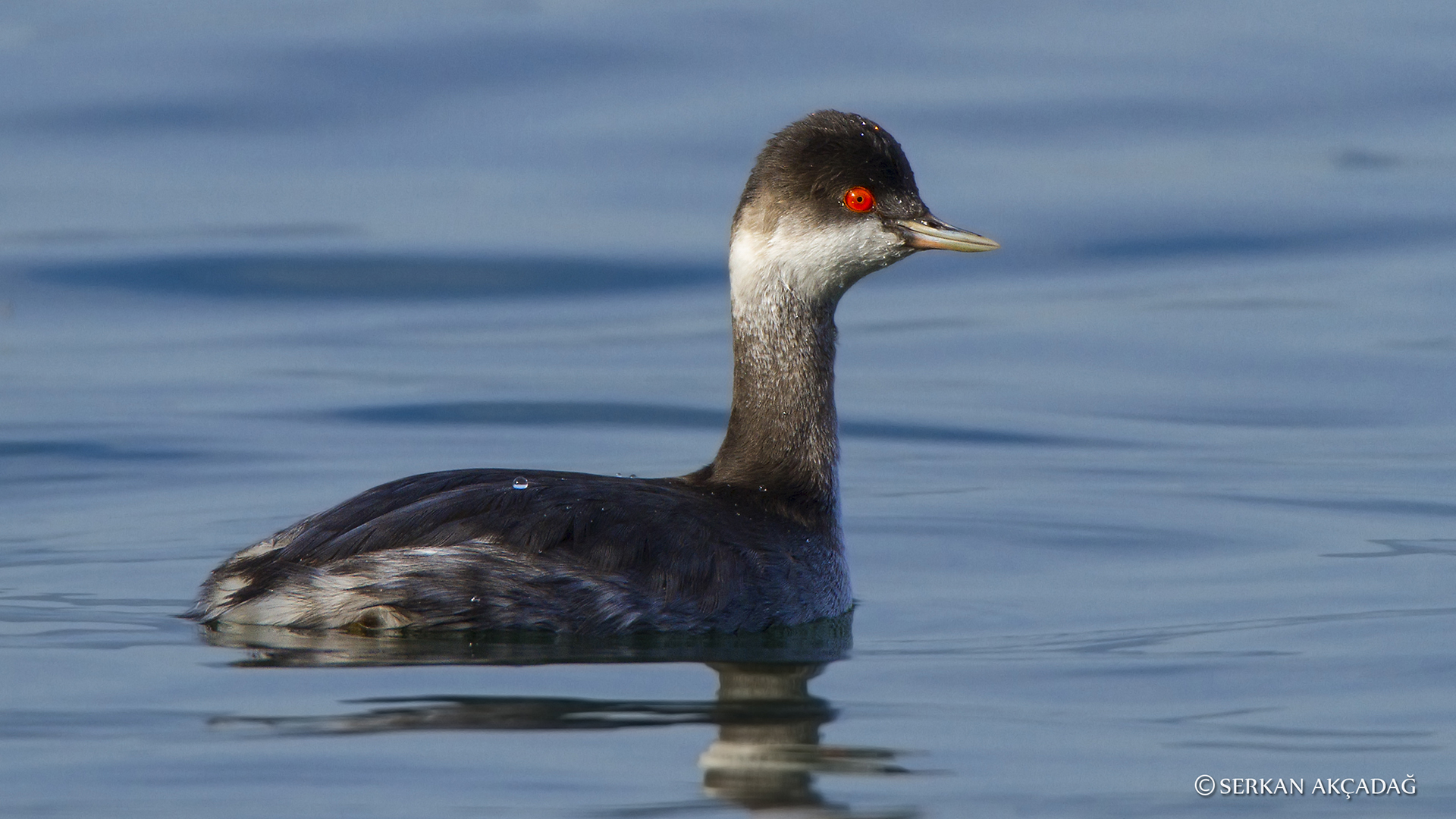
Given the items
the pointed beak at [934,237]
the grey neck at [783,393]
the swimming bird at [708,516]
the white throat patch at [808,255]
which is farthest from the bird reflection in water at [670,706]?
the pointed beak at [934,237]

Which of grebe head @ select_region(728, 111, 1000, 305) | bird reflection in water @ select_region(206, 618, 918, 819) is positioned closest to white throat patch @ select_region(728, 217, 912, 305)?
grebe head @ select_region(728, 111, 1000, 305)

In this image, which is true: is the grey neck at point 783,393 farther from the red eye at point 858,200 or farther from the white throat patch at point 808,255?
the red eye at point 858,200

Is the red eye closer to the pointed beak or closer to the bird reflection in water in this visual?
the pointed beak

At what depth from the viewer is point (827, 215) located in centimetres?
917

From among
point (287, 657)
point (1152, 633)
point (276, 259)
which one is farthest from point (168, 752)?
point (276, 259)

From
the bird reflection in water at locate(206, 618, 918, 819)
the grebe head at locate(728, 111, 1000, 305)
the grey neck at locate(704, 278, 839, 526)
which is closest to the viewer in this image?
the bird reflection in water at locate(206, 618, 918, 819)

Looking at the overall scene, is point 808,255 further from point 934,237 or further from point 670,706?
point 670,706

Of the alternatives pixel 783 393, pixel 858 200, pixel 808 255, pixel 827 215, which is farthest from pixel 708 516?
pixel 858 200

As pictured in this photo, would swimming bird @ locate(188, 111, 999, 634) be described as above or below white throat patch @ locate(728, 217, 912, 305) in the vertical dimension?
below

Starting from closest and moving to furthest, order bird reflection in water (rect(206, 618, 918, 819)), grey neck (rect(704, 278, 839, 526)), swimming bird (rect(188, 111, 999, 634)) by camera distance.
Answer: bird reflection in water (rect(206, 618, 918, 819))
swimming bird (rect(188, 111, 999, 634))
grey neck (rect(704, 278, 839, 526))

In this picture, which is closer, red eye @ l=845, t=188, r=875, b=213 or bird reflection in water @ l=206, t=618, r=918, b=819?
bird reflection in water @ l=206, t=618, r=918, b=819

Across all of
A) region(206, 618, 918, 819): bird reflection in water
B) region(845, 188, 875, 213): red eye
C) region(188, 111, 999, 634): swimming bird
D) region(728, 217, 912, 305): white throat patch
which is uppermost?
region(845, 188, 875, 213): red eye

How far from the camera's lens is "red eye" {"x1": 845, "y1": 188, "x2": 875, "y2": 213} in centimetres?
920

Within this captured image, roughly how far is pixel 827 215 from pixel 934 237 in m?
0.44
